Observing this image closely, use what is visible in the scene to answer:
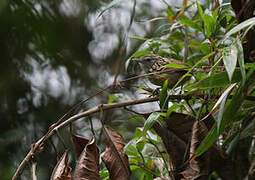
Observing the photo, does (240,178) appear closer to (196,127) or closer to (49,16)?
(196,127)

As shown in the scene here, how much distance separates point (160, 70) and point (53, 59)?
1.25m

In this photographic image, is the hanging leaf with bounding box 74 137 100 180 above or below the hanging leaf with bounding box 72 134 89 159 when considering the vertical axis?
below

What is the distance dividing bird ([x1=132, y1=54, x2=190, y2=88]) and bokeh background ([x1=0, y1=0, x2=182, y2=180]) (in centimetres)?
61

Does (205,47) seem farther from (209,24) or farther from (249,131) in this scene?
(249,131)

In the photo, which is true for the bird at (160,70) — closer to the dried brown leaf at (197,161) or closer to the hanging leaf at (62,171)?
the dried brown leaf at (197,161)

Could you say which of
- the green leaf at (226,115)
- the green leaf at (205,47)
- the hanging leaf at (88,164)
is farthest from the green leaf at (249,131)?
the hanging leaf at (88,164)

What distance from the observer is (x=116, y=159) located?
1.02 meters

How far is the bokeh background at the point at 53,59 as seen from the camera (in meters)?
2.21

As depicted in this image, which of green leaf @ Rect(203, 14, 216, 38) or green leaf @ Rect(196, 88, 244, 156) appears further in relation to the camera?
green leaf @ Rect(203, 14, 216, 38)

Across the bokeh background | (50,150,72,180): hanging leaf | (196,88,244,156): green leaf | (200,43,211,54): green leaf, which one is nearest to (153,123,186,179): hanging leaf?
(196,88,244,156): green leaf

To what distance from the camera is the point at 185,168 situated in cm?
106

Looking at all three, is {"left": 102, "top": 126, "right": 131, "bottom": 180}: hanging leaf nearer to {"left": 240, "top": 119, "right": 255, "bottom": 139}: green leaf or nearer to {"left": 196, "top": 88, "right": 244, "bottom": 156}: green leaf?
{"left": 196, "top": 88, "right": 244, "bottom": 156}: green leaf

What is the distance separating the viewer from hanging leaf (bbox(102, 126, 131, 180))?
1.00 m

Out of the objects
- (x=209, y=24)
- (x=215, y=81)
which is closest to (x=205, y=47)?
(x=209, y=24)
